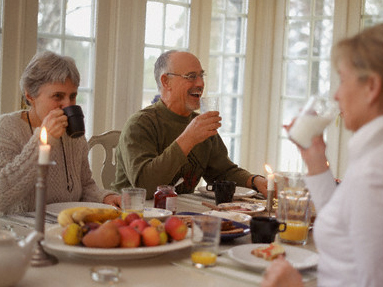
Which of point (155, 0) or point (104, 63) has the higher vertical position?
point (155, 0)

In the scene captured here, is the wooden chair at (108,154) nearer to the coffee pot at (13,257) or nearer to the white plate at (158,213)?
the white plate at (158,213)

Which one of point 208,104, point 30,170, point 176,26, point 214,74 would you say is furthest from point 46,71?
point 214,74

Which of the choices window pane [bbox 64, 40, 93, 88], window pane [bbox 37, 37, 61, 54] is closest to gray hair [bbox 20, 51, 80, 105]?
window pane [bbox 37, 37, 61, 54]

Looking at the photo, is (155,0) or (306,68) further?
(306,68)

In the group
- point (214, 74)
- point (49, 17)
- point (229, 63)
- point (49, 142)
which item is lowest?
point (49, 142)

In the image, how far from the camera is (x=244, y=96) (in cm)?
486

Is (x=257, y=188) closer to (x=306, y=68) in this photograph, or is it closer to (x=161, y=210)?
(x=161, y=210)

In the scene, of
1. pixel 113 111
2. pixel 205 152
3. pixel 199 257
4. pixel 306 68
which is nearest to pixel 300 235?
pixel 199 257

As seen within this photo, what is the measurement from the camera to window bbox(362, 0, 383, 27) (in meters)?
4.21

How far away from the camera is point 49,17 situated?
3.57 meters

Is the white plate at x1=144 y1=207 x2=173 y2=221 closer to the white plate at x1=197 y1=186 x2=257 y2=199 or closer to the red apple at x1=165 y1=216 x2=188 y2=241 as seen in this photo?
the red apple at x1=165 y1=216 x2=188 y2=241

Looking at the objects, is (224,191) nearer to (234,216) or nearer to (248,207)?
(248,207)

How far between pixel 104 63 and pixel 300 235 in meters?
2.53

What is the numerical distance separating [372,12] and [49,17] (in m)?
2.37
